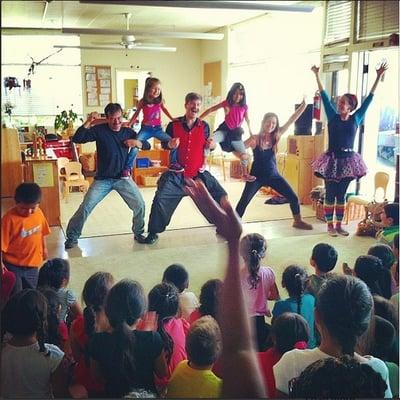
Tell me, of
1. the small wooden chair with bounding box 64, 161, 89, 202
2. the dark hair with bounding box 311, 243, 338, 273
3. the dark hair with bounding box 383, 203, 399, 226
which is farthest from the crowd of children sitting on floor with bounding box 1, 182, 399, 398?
the dark hair with bounding box 383, 203, 399, 226

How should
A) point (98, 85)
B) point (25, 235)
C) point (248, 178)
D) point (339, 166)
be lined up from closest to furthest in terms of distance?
point (25, 235) → point (98, 85) → point (248, 178) → point (339, 166)

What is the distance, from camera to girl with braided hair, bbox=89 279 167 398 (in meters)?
1.90

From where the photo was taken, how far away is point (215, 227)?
2.20 meters

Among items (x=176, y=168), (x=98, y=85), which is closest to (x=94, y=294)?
(x=176, y=168)

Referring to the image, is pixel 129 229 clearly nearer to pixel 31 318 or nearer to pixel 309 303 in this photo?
pixel 31 318

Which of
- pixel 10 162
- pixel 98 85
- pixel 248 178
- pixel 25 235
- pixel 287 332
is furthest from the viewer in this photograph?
pixel 248 178

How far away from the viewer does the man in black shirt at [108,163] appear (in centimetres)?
207

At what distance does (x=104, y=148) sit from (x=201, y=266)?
62 centimetres

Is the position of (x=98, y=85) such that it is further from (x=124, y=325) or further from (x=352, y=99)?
(x=352, y=99)

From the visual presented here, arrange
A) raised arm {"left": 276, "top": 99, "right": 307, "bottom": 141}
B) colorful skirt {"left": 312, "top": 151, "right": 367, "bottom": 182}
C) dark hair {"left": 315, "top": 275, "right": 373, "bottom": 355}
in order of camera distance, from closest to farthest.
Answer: dark hair {"left": 315, "top": 275, "right": 373, "bottom": 355} → raised arm {"left": 276, "top": 99, "right": 307, "bottom": 141} → colorful skirt {"left": 312, "top": 151, "right": 367, "bottom": 182}

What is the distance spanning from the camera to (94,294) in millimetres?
2033

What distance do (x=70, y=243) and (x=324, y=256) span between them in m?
1.09

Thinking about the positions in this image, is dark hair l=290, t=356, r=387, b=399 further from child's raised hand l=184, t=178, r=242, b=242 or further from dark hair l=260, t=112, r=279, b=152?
dark hair l=260, t=112, r=279, b=152

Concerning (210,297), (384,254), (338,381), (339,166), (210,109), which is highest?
(210,109)
